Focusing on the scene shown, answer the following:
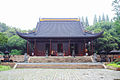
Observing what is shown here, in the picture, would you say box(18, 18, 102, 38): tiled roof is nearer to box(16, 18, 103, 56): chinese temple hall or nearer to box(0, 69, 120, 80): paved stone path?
box(16, 18, 103, 56): chinese temple hall

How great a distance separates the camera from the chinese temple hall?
2434 cm

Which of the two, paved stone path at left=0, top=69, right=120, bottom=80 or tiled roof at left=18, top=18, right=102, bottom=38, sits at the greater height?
tiled roof at left=18, top=18, right=102, bottom=38

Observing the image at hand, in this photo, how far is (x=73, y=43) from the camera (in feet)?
89.4

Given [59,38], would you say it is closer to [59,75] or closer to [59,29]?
[59,29]

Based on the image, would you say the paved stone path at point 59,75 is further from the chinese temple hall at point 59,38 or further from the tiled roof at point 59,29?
the tiled roof at point 59,29

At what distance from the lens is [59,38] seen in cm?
2455

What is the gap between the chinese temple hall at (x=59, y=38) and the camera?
24.3 m

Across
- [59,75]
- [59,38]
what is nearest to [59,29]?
[59,38]

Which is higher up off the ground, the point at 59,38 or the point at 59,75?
the point at 59,38

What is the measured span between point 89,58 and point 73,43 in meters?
6.48

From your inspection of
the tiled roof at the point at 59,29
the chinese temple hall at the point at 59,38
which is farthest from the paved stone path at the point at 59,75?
the tiled roof at the point at 59,29

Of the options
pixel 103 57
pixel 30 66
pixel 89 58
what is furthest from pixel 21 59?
pixel 103 57

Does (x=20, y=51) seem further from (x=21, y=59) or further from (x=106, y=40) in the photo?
(x=106, y=40)

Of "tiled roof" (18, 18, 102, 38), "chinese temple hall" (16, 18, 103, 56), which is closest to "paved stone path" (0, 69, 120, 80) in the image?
"chinese temple hall" (16, 18, 103, 56)
